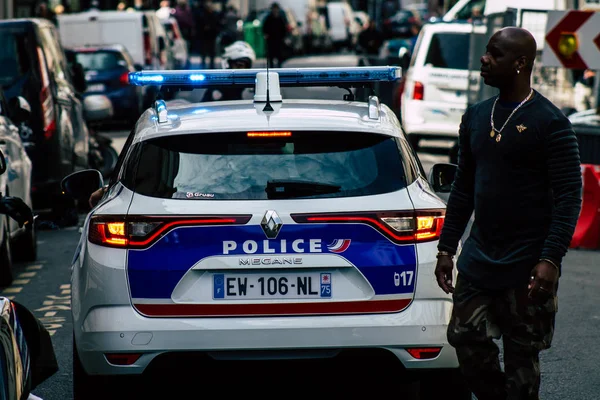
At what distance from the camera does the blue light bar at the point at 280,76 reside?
20.2ft

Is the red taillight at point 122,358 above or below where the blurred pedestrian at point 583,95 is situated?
above

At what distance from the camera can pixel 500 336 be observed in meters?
4.65

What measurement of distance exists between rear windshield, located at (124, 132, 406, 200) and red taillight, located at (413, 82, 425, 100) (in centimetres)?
1257

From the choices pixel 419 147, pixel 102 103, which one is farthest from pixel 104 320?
pixel 419 147

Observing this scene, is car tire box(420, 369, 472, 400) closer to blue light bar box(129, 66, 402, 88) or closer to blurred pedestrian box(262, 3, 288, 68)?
blue light bar box(129, 66, 402, 88)

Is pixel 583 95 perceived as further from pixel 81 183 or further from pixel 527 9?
pixel 81 183

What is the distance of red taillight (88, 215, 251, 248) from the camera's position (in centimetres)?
518

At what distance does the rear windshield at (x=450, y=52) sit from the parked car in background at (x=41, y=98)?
6.73m

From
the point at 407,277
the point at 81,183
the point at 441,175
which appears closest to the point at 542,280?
the point at 407,277

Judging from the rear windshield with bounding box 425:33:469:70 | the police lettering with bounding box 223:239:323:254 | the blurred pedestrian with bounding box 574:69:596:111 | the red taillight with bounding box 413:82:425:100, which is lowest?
the red taillight with bounding box 413:82:425:100

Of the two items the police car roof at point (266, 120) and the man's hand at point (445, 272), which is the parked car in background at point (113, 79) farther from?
the man's hand at point (445, 272)

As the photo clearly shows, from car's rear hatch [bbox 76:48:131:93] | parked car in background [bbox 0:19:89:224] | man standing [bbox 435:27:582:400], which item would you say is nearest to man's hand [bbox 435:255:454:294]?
man standing [bbox 435:27:582:400]

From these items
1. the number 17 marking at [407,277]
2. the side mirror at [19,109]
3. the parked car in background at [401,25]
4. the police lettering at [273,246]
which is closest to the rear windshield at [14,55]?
the side mirror at [19,109]

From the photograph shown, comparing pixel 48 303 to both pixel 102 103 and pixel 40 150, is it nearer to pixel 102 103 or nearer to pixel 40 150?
pixel 40 150
